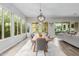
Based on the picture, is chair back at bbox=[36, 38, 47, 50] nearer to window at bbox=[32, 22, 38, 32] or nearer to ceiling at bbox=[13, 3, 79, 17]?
ceiling at bbox=[13, 3, 79, 17]

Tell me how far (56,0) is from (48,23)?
1242 cm

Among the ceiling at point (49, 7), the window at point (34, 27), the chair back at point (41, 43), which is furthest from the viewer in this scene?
the window at point (34, 27)

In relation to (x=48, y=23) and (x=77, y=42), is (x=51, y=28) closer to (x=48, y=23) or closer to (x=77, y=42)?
(x=48, y=23)

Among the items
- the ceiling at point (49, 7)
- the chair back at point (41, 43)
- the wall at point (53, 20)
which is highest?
the ceiling at point (49, 7)

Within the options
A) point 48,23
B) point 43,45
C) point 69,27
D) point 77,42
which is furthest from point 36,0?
point 69,27

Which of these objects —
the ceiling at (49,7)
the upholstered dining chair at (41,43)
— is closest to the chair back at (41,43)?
the upholstered dining chair at (41,43)

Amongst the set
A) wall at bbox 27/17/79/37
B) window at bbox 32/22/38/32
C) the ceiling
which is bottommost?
window at bbox 32/22/38/32

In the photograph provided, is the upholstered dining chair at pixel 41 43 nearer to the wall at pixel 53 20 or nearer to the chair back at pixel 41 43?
the chair back at pixel 41 43

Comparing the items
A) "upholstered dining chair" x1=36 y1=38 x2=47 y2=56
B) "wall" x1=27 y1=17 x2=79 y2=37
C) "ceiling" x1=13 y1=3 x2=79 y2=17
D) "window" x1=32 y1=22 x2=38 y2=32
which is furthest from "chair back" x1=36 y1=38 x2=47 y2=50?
"window" x1=32 y1=22 x2=38 y2=32

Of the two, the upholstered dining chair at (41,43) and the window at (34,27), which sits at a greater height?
the window at (34,27)

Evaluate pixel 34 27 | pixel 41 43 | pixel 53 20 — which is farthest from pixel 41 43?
pixel 34 27

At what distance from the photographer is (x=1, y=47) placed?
6730mm

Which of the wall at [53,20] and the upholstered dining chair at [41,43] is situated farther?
the wall at [53,20]

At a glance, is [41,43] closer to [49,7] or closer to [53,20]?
[49,7]
